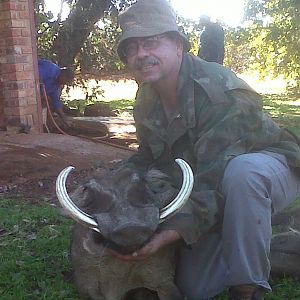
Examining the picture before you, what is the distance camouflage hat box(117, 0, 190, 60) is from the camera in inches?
126

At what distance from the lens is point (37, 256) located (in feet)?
13.7

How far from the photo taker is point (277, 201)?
323 cm

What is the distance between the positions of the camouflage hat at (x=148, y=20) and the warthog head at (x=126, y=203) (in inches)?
27.5

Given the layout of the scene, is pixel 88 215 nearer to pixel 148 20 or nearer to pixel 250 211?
pixel 250 211

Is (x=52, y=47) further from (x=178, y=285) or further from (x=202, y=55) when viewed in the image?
(x=178, y=285)

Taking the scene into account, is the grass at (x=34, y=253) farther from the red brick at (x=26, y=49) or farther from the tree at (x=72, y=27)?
the tree at (x=72, y=27)

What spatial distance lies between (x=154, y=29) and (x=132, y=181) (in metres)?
0.79

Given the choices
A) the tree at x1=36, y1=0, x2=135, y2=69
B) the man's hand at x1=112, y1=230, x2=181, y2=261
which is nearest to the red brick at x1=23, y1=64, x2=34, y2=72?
the tree at x1=36, y1=0, x2=135, y2=69

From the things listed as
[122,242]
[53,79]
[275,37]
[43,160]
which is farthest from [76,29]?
[275,37]

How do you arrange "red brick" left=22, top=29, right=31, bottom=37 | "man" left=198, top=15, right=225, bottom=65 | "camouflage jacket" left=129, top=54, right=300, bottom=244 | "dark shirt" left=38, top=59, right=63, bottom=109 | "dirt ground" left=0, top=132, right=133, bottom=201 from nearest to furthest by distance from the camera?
"camouflage jacket" left=129, top=54, right=300, bottom=244
"dirt ground" left=0, top=132, right=133, bottom=201
"red brick" left=22, top=29, right=31, bottom=37
"dark shirt" left=38, top=59, right=63, bottom=109
"man" left=198, top=15, right=225, bottom=65

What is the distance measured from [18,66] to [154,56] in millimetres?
5499

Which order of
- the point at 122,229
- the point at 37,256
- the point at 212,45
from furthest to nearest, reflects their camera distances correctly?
the point at 212,45 → the point at 37,256 → the point at 122,229

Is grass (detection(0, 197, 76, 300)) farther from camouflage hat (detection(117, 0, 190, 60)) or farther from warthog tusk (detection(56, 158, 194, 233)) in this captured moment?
camouflage hat (detection(117, 0, 190, 60))

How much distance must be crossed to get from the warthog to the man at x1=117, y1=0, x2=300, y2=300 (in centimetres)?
13
